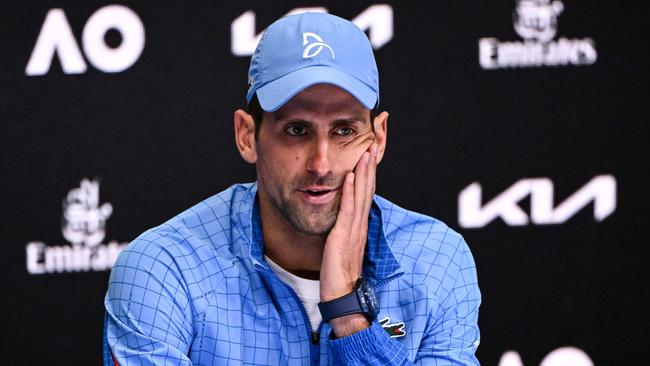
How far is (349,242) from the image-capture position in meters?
2.12

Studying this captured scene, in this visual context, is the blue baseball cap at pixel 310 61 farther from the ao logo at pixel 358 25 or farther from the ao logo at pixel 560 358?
the ao logo at pixel 560 358

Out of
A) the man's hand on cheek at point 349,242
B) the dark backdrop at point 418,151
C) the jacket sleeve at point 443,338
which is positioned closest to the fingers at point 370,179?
the man's hand on cheek at point 349,242

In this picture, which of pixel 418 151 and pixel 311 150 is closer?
pixel 311 150

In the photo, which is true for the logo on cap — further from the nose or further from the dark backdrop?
the dark backdrop

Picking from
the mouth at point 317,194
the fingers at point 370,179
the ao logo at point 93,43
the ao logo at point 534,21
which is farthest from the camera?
the ao logo at point 534,21

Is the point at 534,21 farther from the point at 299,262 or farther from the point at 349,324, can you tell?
the point at 349,324

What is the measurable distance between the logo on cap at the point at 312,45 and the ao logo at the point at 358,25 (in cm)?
119

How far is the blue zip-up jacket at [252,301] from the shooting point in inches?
78.1

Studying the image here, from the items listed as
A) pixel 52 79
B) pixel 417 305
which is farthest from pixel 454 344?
pixel 52 79

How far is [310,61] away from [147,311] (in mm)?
538

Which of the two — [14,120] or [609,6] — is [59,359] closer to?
[14,120]

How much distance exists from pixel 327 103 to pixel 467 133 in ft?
4.61

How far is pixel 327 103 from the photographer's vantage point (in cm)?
204

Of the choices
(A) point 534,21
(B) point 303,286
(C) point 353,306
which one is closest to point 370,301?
(C) point 353,306
